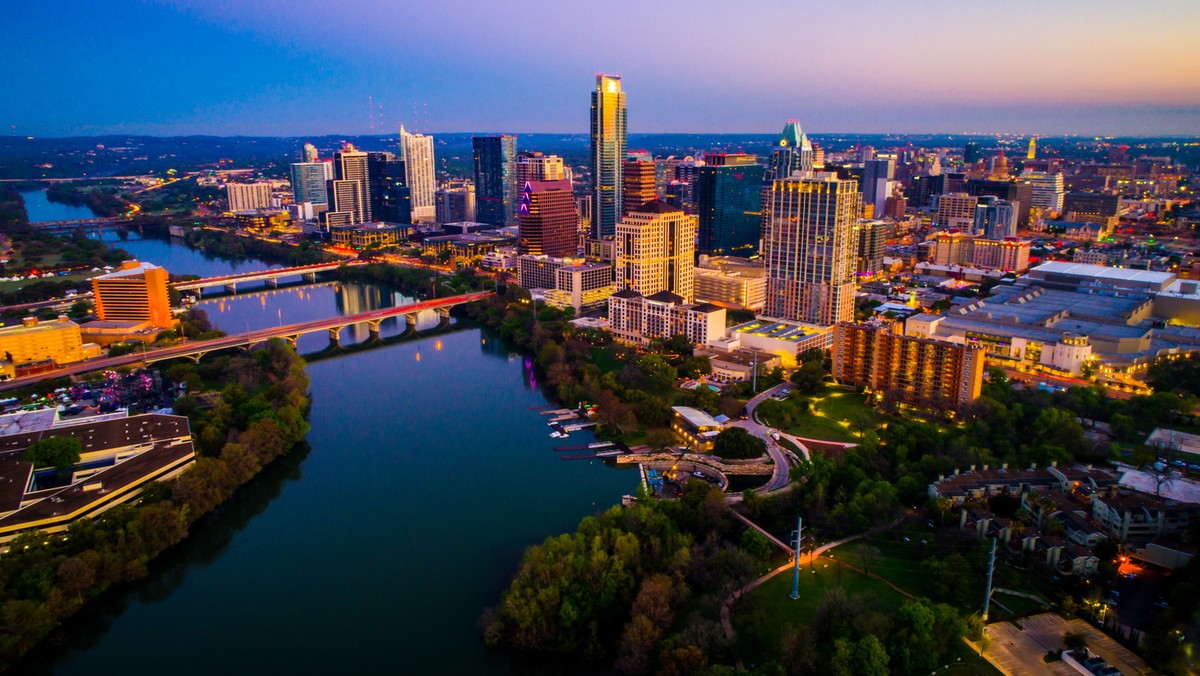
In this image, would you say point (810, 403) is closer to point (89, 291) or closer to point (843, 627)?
point (843, 627)

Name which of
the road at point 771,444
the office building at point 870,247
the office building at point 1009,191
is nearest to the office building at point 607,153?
the office building at point 870,247

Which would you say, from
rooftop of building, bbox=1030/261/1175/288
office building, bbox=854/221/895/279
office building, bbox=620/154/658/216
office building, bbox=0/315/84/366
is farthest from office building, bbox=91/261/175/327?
rooftop of building, bbox=1030/261/1175/288

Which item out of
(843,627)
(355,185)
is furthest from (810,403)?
(355,185)

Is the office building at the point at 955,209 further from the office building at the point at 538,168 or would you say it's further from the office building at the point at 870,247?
the office building at the point at 538,168

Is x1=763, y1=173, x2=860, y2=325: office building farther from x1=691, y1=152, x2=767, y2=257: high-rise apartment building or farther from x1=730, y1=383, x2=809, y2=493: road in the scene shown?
x1=691, y1=152, x2=767, y2=257: high-rise apartment building

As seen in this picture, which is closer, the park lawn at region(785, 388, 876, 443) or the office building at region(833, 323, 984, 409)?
the park lawn at region(785, 388, 876, 443)

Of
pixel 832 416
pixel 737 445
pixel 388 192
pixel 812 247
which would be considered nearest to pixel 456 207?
pixel 388 192

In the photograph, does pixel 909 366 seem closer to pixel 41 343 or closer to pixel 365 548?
pixel 365 548
